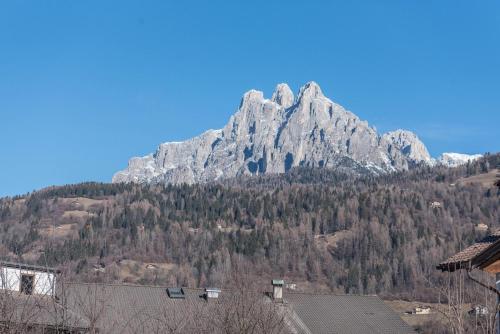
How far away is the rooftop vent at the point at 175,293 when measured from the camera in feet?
151

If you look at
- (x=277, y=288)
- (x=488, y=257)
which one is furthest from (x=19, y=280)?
(x=277, y=288)

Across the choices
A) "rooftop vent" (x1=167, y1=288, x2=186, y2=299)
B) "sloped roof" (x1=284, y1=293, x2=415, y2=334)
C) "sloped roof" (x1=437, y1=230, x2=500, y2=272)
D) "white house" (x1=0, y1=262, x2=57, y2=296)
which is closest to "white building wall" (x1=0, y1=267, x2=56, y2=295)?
"white house" (x1=0, y1=262, x2=57, y2=296)

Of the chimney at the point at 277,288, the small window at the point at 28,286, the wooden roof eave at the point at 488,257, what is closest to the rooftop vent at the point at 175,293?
the chimney at the point at 277,288

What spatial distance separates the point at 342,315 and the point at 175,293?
1106cm

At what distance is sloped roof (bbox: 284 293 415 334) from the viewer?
47.8 metres

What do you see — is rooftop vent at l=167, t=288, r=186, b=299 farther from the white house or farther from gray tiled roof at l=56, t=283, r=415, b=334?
the white house

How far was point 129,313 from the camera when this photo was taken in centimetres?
4284

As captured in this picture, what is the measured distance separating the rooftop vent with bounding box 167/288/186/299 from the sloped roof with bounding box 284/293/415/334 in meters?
6.48

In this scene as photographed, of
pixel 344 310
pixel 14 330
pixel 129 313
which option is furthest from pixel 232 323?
pixel 344 310

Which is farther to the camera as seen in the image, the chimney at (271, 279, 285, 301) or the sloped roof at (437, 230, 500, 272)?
the chimney at (271, 279, 285, 301)

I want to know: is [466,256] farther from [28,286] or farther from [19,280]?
[28,286]

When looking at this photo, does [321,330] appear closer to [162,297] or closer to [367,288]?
[162,297]

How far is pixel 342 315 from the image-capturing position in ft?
163

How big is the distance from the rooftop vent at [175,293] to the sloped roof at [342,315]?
6475 mm
